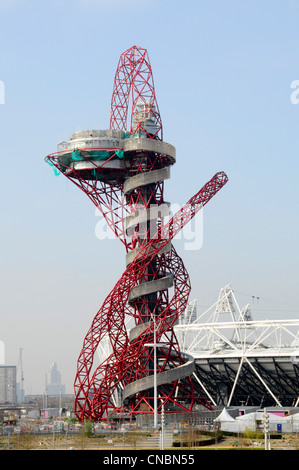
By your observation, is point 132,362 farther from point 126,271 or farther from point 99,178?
point 99,178

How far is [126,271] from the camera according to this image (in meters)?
121

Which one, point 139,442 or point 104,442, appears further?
point 104,442

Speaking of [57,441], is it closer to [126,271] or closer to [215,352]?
[126,271]

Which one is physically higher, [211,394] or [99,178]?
[99,178]

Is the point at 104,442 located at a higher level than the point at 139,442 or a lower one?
lower


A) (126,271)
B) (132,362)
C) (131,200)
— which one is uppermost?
(131,200)

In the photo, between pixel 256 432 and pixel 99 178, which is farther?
pixel 99 178

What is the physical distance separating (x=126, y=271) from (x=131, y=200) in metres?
10.9

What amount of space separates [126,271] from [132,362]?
1346 cm
